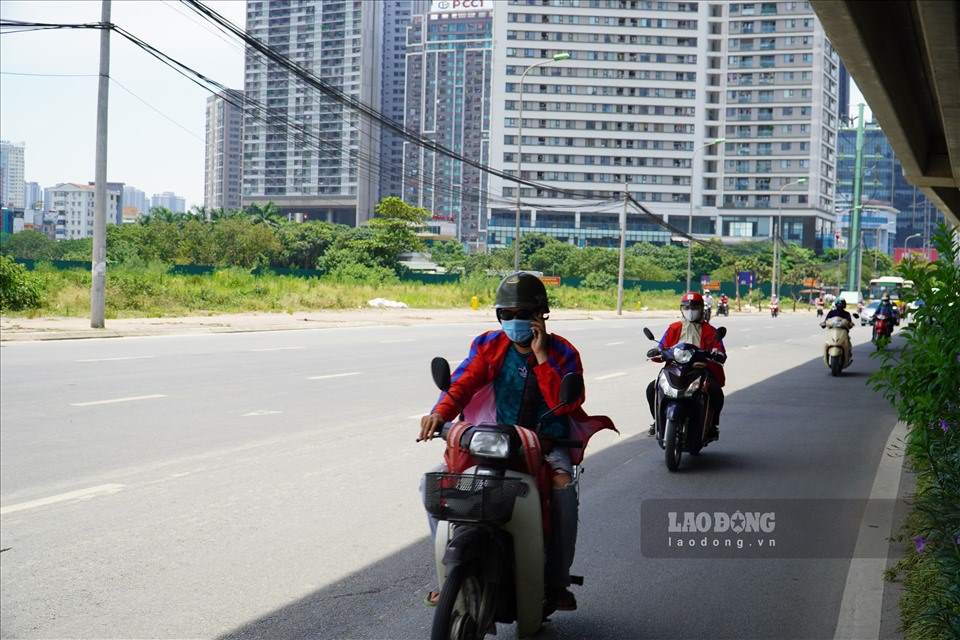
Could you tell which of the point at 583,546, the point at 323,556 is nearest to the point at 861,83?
the point at 583,546

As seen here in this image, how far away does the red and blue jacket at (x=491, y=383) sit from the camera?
4.62 m

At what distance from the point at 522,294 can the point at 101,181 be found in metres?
24.9

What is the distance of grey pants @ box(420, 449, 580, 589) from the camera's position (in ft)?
14.6

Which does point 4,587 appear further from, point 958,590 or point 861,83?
point 861,83

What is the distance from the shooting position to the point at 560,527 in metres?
4.46

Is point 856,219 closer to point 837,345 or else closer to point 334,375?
point 837,345

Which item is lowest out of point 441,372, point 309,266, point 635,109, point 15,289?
point 15,289

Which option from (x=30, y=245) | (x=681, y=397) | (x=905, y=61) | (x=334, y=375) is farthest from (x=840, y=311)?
(x=30, y=245)

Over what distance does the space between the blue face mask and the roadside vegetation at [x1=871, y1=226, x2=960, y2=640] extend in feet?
6.28

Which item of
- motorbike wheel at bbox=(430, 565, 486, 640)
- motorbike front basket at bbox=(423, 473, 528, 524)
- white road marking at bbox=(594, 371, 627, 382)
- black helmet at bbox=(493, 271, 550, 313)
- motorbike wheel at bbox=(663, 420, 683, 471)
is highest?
black helmet at bbox=(493, 271, 550, 313)

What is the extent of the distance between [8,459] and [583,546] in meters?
5.01

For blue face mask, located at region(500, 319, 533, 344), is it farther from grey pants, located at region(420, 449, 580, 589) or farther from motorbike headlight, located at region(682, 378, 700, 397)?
motorbike headlight, located at region(682, 378, 700, 397)

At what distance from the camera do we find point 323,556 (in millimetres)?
6273

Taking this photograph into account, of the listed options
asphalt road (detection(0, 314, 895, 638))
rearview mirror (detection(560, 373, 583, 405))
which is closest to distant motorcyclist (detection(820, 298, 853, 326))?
asphalt road (detection(0, 314, 895, 638))
